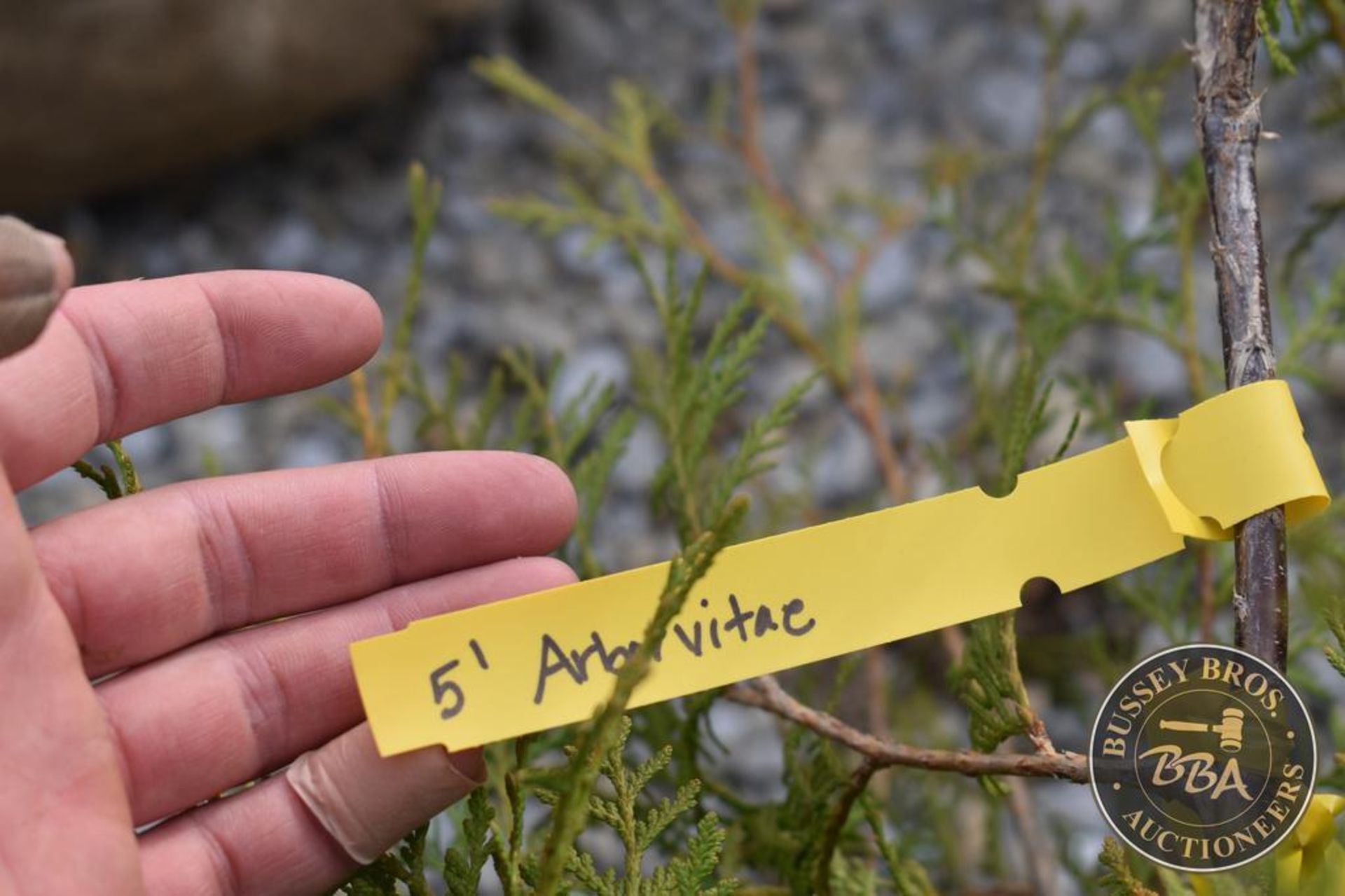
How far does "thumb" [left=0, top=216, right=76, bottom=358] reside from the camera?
0.52 m

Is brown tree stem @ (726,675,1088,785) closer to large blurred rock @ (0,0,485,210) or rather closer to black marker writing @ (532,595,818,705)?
black marker writing @ (532,595,818,705)

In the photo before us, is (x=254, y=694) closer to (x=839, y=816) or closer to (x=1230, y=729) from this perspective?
(x=839, y=816)

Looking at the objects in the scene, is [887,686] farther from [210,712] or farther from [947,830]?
[210,712]

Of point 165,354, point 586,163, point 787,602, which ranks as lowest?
point 787,602

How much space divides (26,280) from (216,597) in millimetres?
230

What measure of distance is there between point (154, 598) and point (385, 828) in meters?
0.17

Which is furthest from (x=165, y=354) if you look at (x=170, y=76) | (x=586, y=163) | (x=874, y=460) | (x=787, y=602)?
(x=170, y=76)

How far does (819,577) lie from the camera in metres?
0.66

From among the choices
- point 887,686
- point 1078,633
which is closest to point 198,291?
point 887,686

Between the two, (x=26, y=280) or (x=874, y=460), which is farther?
(x=874, y=460)

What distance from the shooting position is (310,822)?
0.67 m

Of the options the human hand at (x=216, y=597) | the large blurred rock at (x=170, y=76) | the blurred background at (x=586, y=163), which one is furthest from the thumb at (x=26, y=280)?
the large blurred rock at (x=170, y=76)

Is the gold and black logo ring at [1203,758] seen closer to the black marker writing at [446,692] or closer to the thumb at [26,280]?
the black marker writing at [446,692]

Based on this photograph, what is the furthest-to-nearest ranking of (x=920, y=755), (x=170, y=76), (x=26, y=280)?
(x=170, y=76), (x=920, y=755), (x=26, y=280)
